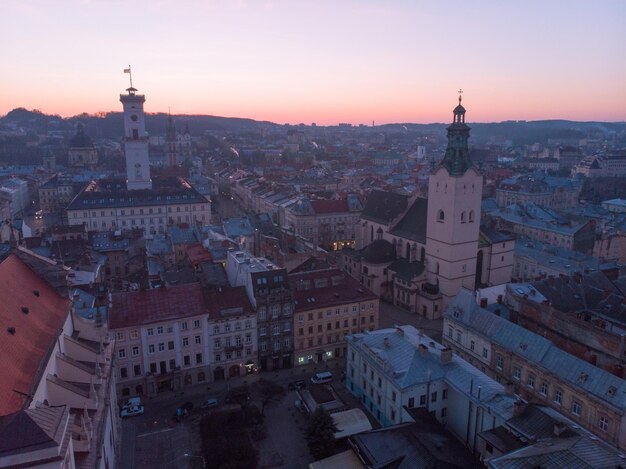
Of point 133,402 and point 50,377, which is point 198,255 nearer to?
point 133,402

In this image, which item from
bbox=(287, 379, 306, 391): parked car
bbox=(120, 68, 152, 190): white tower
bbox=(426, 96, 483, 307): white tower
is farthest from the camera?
bbox=(120, 68, 152, 190): white tower

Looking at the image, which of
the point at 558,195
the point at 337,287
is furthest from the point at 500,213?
the point at 337,287

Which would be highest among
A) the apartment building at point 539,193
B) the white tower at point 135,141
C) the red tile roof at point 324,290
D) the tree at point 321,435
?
the white tower at point 135,141

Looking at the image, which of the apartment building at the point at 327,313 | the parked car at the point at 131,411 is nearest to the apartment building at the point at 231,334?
the apartment building at the point at 327,313

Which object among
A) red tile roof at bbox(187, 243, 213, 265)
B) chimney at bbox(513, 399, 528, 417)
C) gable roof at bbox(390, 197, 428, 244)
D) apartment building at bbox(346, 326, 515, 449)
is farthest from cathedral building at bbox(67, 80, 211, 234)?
chimney at bbox(513, 399, 528, 417)

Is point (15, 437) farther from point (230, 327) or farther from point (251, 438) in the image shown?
point (230, 327)

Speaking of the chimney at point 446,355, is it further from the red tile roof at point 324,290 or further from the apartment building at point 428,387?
the red tile roof at point 324,290

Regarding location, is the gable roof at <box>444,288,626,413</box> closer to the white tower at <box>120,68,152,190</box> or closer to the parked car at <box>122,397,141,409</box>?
the parked car at <box>122,397,141,409</box>
